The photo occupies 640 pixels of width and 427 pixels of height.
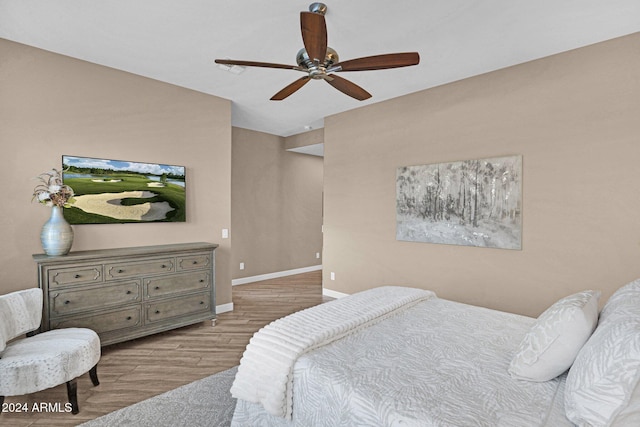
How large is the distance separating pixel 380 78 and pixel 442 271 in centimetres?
232

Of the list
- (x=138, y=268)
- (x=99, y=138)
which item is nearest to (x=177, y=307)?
(x=138, y=268)

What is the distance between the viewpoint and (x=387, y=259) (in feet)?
14.0

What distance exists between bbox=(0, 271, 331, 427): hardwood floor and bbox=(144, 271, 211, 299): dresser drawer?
475mm

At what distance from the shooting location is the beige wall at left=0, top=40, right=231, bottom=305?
2779 millimetres

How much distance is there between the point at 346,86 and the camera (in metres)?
2.54

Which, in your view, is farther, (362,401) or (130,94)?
(130,94)

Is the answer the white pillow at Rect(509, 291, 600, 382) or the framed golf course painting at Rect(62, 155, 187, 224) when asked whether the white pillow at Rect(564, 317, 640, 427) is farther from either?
the framed golf course painting at Rect(62, 155, 187, 224)

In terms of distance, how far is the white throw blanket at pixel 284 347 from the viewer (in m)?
1.48

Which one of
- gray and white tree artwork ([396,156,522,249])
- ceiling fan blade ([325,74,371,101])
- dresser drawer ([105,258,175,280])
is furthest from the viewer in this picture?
gray and white tree artwork ([396,156,522,249])

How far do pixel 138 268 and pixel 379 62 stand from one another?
287 cm

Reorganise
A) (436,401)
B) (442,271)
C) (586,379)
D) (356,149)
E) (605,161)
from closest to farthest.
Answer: (586,379) < (436,401) < (605,161) < (442,271) < (356,149)

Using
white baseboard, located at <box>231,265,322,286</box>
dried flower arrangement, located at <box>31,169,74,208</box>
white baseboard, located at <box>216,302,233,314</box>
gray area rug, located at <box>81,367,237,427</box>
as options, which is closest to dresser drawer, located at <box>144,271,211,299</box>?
white baseboard, located at <box>216,302,233,314</box>

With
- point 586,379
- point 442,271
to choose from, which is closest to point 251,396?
point 586,379

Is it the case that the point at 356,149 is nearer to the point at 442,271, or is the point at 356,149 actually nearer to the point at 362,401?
the point at 442,271
